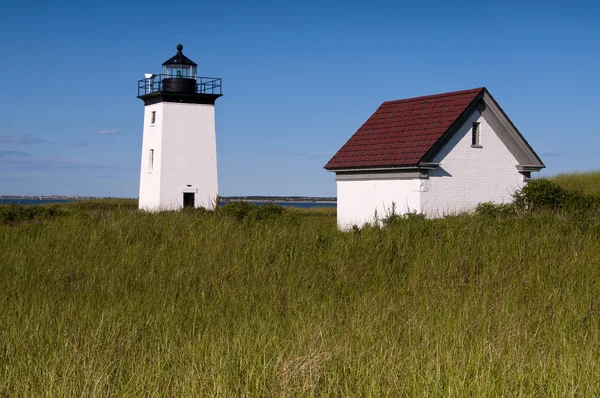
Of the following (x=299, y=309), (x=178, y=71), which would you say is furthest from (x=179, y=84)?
(x=299, y=309)

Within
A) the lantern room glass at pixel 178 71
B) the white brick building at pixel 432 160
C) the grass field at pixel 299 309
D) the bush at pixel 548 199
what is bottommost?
the grass field at pixel 299 309

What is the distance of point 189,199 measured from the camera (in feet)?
107

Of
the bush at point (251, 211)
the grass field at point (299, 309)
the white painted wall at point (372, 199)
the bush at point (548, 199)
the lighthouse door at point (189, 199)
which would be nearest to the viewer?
the grass field at point (299, 309)

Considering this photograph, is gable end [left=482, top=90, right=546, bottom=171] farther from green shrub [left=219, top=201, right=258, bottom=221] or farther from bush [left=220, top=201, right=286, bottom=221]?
green shrub [left=219, top=201, right=258, bottom=221]

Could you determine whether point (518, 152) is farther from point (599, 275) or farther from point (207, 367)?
point (207, 367)

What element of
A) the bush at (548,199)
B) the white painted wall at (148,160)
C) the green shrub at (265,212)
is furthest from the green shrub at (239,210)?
the bush at (548,199)

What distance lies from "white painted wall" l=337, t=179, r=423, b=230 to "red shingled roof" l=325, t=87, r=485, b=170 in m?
0.65

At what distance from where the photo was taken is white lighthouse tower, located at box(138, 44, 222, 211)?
32.2 metres

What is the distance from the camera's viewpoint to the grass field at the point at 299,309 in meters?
5.18

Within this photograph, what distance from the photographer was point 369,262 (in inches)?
442

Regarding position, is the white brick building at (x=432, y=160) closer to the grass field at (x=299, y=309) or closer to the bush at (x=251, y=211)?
the bush at (x=251, y=211)

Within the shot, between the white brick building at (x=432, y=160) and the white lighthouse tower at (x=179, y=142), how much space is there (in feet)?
35.2

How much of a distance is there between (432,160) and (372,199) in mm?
2459

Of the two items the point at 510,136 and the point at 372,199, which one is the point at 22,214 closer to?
the point at 372,199
